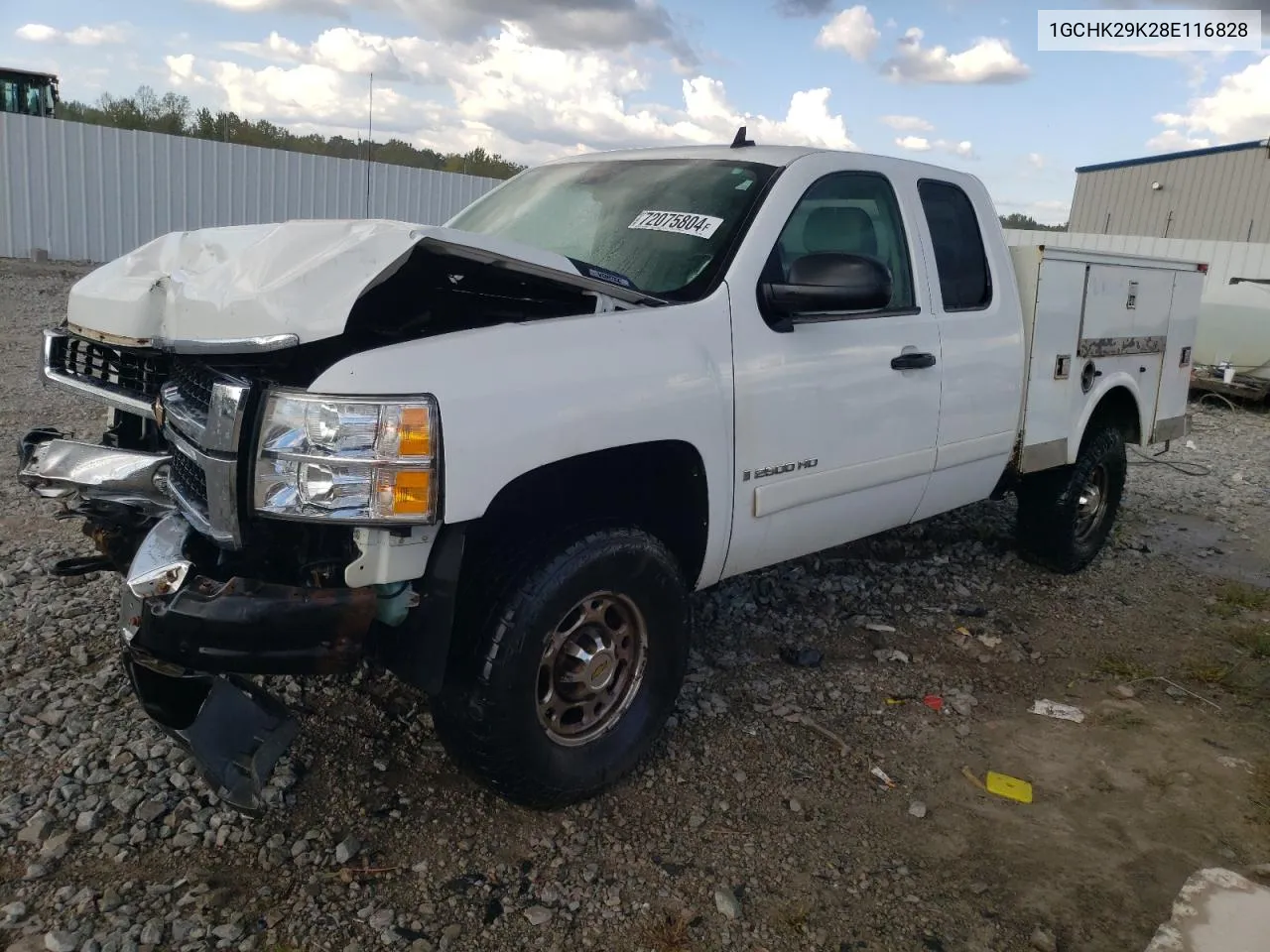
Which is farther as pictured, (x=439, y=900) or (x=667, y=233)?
(x=667, y=233)

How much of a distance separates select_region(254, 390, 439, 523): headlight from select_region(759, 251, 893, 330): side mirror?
4.27 ft

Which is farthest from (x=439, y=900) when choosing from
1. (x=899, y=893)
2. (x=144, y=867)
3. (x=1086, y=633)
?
(x=1086, y=633)

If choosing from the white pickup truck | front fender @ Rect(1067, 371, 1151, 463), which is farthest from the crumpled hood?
front fender @ Rect(1067, 371, 1151, 463)

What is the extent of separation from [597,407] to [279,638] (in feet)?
3.28

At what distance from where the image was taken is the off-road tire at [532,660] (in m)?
2.66

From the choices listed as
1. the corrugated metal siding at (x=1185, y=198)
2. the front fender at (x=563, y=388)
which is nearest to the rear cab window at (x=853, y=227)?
the front fender at (x=563, y=388)

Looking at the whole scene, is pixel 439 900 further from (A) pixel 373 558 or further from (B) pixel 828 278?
(B) pixel 828 278

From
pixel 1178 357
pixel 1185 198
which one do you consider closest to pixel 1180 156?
pixel 1185 198

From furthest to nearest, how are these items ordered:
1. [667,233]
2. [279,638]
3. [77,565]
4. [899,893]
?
[667,233]
[77,565]
[899,893]
[279,638]

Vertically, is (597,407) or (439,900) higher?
(597,407)

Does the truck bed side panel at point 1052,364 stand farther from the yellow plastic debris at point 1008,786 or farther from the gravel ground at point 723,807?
the yellow plastic debris at point 1008,786

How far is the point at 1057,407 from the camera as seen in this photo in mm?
4766

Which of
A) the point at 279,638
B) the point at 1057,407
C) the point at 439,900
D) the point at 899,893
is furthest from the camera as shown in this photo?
the point at 1057,407

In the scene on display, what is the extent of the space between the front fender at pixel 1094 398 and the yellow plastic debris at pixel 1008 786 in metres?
2.10
